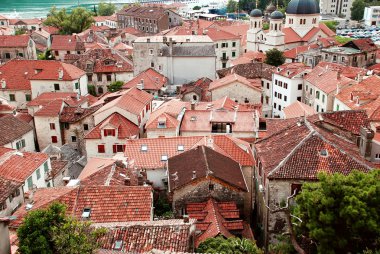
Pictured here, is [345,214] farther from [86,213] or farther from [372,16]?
[372,16]

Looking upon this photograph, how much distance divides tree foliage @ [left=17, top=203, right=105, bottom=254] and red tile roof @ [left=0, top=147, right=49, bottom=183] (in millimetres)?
15034

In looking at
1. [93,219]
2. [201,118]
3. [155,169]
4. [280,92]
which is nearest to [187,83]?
[280,92]

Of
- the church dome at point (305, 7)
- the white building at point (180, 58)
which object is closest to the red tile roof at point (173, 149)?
the white building at point (180, 58)

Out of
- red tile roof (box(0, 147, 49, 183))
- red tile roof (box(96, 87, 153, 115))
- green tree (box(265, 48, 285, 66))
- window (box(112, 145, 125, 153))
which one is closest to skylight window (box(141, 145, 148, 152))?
red tile roof (box(0, 147, 49, 183))

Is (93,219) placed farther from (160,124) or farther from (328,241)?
(160,124)

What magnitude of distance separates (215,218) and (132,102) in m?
23.7

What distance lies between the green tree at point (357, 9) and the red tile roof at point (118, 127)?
14304 centimetres

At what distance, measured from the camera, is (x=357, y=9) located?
166 metres

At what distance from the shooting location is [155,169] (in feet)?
116

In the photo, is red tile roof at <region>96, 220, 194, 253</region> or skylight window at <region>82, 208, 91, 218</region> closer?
red tile roof at <region>96, 220, 194, 253</region>

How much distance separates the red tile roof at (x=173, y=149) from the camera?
35.7 m

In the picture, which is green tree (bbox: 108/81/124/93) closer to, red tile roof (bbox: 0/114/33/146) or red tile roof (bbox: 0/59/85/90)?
red tile roof (bbox: 0/59/85/90)

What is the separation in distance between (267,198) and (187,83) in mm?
42066

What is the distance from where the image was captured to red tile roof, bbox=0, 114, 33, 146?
4358 cm
